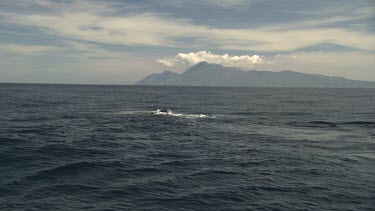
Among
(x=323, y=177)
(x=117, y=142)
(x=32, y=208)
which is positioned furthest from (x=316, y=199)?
(x=117, y=142)

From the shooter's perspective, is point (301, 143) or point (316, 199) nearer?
point (316, 199)

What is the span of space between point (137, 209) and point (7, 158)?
2065 centimetres

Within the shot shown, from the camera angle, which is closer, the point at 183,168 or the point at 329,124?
the point at 183,168

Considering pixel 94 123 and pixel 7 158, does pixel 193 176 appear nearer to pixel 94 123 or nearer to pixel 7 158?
pixel 7 158

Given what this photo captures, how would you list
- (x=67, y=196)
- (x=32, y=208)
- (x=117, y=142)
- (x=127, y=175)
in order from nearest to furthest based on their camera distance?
1. (x=32, y=208)
2. (x=67, y=196)
3. (x=127, y=175)
4. (x=117, y=142)

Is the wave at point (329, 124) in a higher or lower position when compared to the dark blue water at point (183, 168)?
higher

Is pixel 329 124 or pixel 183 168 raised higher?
pixel 329 124

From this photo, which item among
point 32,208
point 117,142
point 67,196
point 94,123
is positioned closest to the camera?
point 32,208

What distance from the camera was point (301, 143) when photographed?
5006cm

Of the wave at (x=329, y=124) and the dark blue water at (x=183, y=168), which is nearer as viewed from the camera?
the dark blue water at (x=183, y=168)

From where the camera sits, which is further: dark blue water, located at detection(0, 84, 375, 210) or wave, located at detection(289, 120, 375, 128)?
wave, located at detection(289, 120, 375, 128)

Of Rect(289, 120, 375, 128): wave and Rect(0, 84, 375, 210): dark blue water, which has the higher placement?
Rect(289, 120, 375, 128): wave

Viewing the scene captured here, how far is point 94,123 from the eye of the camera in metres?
69.2

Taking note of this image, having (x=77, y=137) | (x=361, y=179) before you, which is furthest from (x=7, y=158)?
(x=361, y=179)
